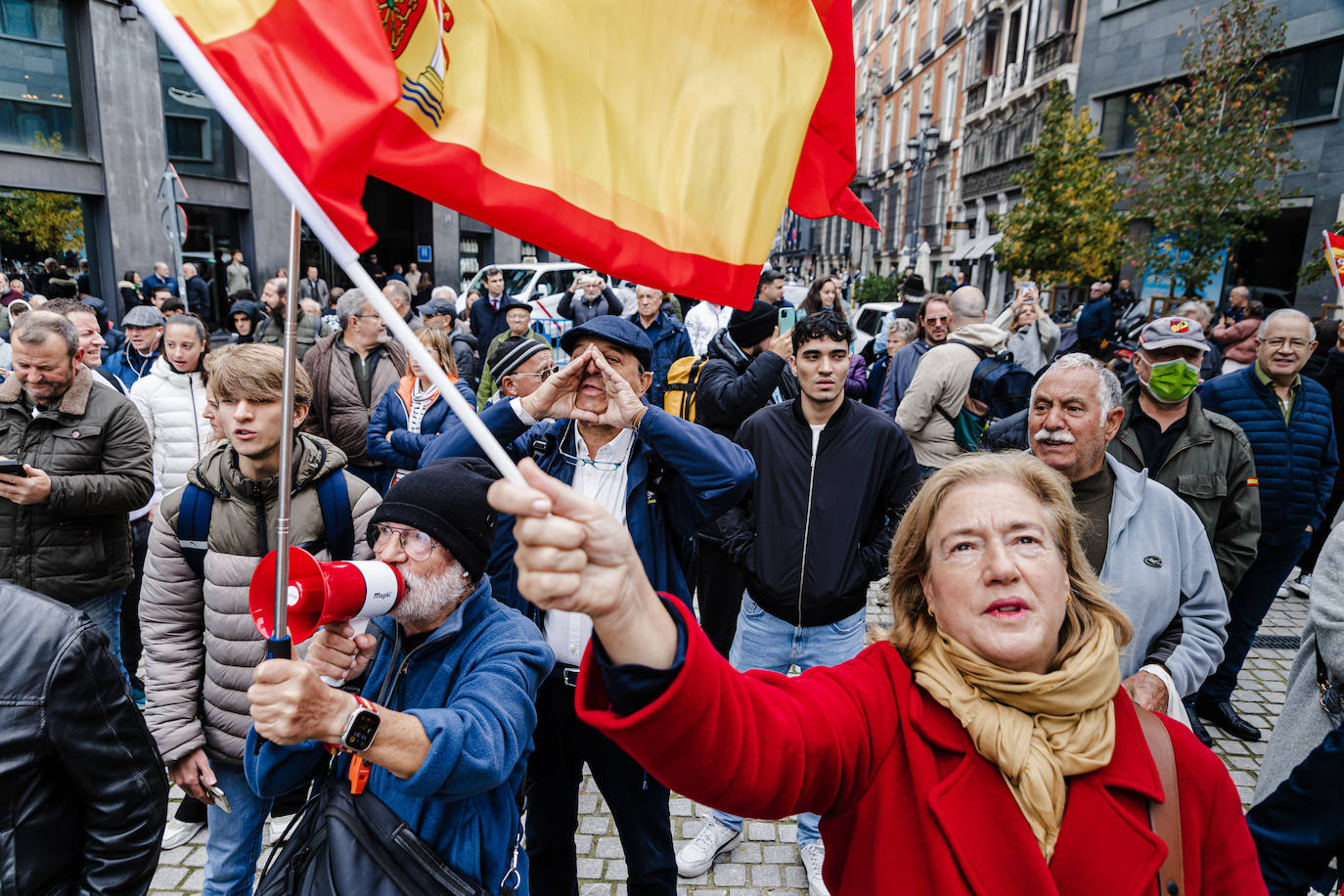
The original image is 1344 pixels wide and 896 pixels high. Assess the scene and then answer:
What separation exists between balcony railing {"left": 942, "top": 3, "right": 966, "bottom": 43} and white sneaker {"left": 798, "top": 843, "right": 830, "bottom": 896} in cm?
3826

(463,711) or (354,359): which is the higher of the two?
(354,359)

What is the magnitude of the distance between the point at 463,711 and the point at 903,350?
502cm

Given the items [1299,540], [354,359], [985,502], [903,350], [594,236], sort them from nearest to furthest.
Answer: [985,502]
[594,236]
[1299,540]
[354,359]
[903,350]

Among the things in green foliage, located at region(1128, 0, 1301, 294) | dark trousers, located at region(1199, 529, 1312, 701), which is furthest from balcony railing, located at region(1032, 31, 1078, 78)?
dark trousers, located at region(1199, 529, 1312, 701)

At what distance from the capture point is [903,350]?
615cm

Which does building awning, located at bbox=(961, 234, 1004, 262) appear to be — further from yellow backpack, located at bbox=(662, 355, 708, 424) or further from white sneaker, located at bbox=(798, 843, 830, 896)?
white sneaker, located at bbox=(798, 843, 830, 896)

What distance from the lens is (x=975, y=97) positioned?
32.6 meters

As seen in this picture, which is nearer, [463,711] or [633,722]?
[633,722]

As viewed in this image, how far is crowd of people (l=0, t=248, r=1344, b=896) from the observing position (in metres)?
1.45

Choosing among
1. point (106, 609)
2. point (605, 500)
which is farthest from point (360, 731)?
point (106, 609)

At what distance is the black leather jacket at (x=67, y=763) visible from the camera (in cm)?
164

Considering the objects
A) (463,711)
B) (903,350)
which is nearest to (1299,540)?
(903,350)

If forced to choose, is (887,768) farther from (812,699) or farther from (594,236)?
(594,236)

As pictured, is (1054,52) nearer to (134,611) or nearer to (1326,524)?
(1326,524)
